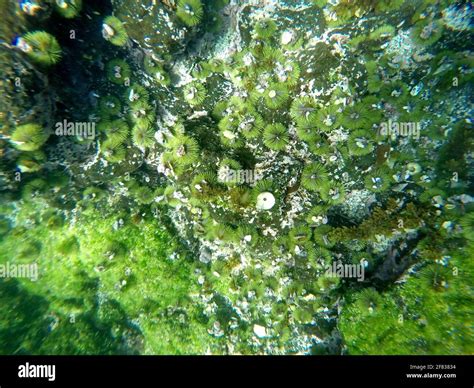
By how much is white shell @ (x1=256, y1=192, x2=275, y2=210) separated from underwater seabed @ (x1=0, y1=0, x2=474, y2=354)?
0.04 meters

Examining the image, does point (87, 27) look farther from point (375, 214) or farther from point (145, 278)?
point (375, 214)

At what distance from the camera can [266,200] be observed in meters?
7.29

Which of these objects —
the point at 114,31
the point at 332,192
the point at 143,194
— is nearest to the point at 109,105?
the point at 114,31

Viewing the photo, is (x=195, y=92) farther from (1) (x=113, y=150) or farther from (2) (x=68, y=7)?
(2) (x=68, y=7)

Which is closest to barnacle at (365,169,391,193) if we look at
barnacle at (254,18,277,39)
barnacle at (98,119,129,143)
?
barnacle at (254,18,277,39)

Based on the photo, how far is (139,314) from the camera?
945 cm

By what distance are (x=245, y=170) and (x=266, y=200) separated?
101 centimetres

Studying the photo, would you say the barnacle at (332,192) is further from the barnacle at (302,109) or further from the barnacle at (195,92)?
the barnacle at (195,92)

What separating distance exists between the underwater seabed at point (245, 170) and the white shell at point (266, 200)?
1.7 inches

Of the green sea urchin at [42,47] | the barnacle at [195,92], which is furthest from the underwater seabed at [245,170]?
the barnacle at [195,92]

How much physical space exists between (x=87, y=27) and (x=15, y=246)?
7.87m

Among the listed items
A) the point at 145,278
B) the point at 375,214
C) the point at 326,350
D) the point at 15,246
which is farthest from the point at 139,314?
the point at 375,214

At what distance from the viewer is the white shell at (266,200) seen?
7254 millimetres
